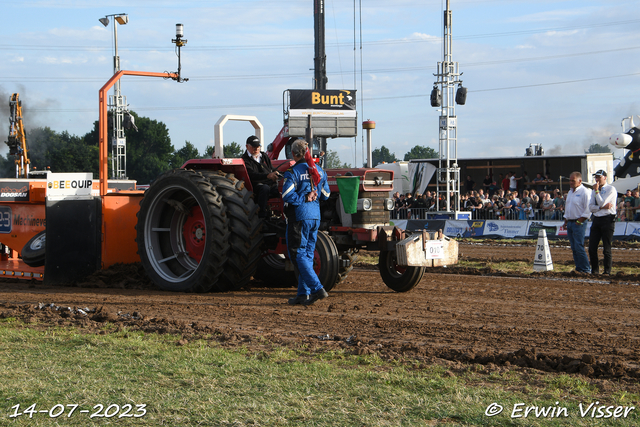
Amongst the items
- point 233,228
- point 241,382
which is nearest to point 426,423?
point 241,382

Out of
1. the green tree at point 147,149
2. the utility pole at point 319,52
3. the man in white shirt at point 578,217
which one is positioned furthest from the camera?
the green tree at point 147,149

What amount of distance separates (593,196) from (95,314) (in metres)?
8.35

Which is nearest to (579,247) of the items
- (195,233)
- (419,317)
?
(419,317)

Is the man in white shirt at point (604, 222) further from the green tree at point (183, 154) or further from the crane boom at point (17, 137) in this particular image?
the green tree at point (183, 154)

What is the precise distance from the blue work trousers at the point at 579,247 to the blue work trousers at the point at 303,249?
5.51 metres

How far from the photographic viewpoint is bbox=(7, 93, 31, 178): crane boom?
110ft

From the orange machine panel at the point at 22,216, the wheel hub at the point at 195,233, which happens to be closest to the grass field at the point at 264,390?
the wheel hub at the point at 195,233

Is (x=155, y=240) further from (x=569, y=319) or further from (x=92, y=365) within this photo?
(x=569, y=319)

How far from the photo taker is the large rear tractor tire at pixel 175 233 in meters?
8.14

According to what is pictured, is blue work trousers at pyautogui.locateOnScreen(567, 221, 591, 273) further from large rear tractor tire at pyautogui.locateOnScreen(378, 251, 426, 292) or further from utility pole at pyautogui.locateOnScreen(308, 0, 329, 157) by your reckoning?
utility pole at pyautogui.locateOnScreen(308, 0, 329, 157)

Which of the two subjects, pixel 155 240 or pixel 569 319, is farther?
pixel 155 240

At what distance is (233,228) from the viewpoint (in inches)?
306

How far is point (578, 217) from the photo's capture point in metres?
10.8

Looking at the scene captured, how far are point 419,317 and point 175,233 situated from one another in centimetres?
385
